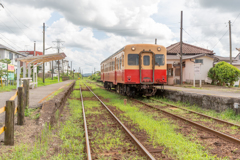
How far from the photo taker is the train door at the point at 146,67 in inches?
473

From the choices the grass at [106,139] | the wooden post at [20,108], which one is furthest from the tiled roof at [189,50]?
the wooden post at [20,108]

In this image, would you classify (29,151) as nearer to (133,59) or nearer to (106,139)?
(106,139)

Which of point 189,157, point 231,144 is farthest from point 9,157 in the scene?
point 231,144

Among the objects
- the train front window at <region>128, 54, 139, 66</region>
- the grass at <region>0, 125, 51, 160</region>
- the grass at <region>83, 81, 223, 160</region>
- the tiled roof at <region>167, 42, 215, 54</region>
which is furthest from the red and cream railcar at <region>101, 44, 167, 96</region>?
the tiled roof at <region>167, 42, 215, 54</region>

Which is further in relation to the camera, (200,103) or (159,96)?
(159,96)

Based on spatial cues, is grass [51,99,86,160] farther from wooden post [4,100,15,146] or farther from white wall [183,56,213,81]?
white wall [183,56,213,81]

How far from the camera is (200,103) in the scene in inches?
395

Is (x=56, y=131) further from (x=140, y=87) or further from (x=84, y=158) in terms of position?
(x=140, y=87)

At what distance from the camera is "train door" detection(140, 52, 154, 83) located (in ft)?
39.4

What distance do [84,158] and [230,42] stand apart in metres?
26.9

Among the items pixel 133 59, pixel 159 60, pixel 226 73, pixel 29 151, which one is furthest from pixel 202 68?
pixel 29 151

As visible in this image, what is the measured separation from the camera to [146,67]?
1207 centimetres

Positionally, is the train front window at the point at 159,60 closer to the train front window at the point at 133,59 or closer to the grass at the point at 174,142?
the train front window at the point at 133,59

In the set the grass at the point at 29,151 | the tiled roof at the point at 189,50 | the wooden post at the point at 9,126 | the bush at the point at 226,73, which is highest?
the tiled roof at the point at 189,50
